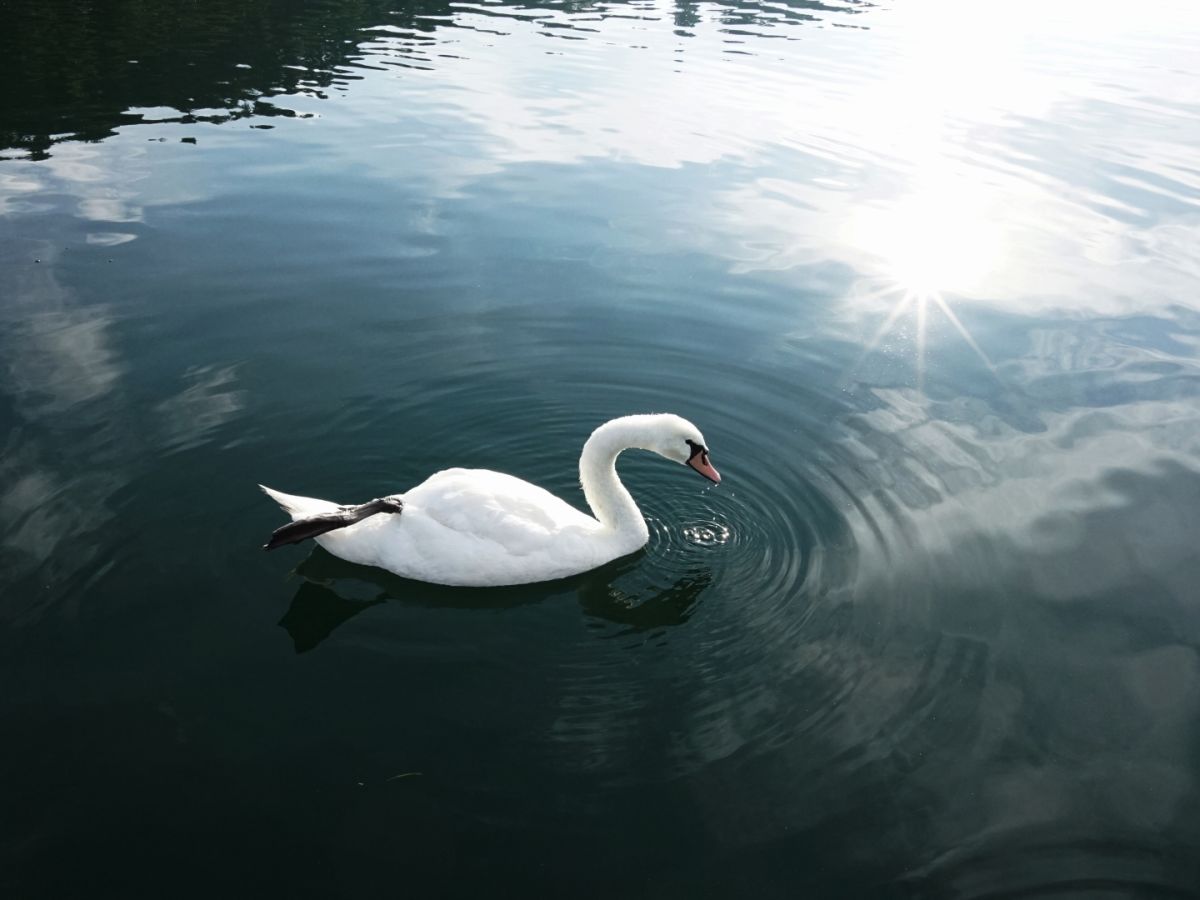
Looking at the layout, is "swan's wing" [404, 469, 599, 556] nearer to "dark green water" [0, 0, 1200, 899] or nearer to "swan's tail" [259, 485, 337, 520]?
"dark green water" [0, 0, 1200, 899]

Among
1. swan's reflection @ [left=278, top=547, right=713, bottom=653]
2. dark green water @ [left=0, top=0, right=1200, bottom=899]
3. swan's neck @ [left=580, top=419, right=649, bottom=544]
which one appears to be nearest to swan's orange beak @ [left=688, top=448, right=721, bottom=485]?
swan's neck @ [left=580, top=419, right=649, bottom=544]

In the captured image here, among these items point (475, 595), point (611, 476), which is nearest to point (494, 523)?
point (475, 595)

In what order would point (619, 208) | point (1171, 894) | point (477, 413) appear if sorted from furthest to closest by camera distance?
point (619, 208) → point (477, 413) → point (1171, 894)

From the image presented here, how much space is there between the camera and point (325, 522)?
8.45m

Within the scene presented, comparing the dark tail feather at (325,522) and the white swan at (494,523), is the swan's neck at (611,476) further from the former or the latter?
the dark tail feather at (325,522)

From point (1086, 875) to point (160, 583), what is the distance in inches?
295

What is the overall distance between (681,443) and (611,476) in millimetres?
725

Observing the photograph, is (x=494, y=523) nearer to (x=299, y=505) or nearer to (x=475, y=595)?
(x=475, y=595)

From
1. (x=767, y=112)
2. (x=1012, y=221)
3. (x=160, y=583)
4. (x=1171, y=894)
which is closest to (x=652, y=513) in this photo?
(x=160, y=583)

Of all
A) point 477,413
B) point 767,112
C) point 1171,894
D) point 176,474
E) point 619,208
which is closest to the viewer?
point 1171,894

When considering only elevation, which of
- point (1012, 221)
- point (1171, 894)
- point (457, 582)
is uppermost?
point (1012, 221)

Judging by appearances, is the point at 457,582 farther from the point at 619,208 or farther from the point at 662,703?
the point at 619,208

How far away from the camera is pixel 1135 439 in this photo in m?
12.0

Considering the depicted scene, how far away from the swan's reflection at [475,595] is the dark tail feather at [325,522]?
23.7 inches
